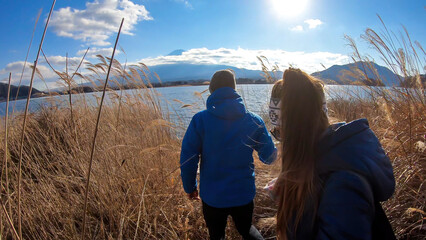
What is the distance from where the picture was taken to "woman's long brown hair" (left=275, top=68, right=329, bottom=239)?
2.83ft

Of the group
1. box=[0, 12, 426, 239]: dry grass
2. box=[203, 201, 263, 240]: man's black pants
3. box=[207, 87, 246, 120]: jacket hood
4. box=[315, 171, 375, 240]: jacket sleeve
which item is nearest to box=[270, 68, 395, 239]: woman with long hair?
box=[315, 171, 375, 240]: jacket sleeve

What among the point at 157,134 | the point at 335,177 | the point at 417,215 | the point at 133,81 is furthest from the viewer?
the point at 133,81

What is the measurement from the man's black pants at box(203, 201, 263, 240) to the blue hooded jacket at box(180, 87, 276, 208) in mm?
61

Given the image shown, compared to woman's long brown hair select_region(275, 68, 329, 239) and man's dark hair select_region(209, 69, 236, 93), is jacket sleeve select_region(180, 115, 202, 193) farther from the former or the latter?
woman's long brown hair select_region(275, 68, 329, 239)

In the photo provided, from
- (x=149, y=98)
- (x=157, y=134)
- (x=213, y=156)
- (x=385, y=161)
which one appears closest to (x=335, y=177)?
(x=385, y=161)

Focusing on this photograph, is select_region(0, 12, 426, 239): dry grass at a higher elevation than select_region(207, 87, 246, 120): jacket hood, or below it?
below

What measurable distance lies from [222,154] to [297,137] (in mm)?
863

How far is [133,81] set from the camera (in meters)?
3.35

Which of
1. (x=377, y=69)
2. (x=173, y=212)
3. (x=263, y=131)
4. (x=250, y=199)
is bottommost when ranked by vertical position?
(x=173, y=212)

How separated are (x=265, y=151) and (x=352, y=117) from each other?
257 centimetres

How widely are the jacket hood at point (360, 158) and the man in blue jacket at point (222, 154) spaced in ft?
2.92

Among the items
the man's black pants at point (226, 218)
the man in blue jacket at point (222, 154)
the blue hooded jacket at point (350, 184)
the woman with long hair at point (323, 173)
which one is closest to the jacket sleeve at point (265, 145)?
the man in blue jacket at point (222, 154)

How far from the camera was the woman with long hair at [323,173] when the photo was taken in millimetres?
697

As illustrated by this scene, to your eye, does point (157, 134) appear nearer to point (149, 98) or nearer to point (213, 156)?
point (149, 98)
